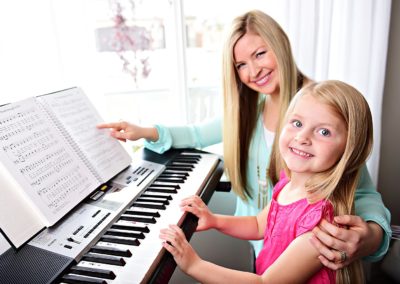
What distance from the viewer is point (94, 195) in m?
1.16

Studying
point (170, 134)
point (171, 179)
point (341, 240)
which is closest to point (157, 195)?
point (171, 179)

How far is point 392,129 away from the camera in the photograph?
2.23m

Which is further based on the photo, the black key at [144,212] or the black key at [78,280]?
the black key at [144,212]

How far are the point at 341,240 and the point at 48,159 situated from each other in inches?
33.3

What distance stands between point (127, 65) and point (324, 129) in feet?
5.12

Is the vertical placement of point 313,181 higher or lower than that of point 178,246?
higher

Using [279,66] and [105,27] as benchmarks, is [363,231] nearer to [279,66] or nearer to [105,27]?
[279,66]

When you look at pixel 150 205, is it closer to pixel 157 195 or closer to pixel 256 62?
pixel 157 195

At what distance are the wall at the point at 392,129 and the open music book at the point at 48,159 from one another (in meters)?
1.68

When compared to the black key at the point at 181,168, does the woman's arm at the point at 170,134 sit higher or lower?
higher

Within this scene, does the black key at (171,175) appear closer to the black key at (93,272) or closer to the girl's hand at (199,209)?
the girl's hand at (199,209)

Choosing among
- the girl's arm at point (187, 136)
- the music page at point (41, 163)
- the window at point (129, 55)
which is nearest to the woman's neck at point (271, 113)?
the girl's arm at point (187, 136)

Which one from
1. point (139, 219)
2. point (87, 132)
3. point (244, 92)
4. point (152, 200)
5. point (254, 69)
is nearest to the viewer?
point (139, 219)

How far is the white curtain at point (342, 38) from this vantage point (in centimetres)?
190
